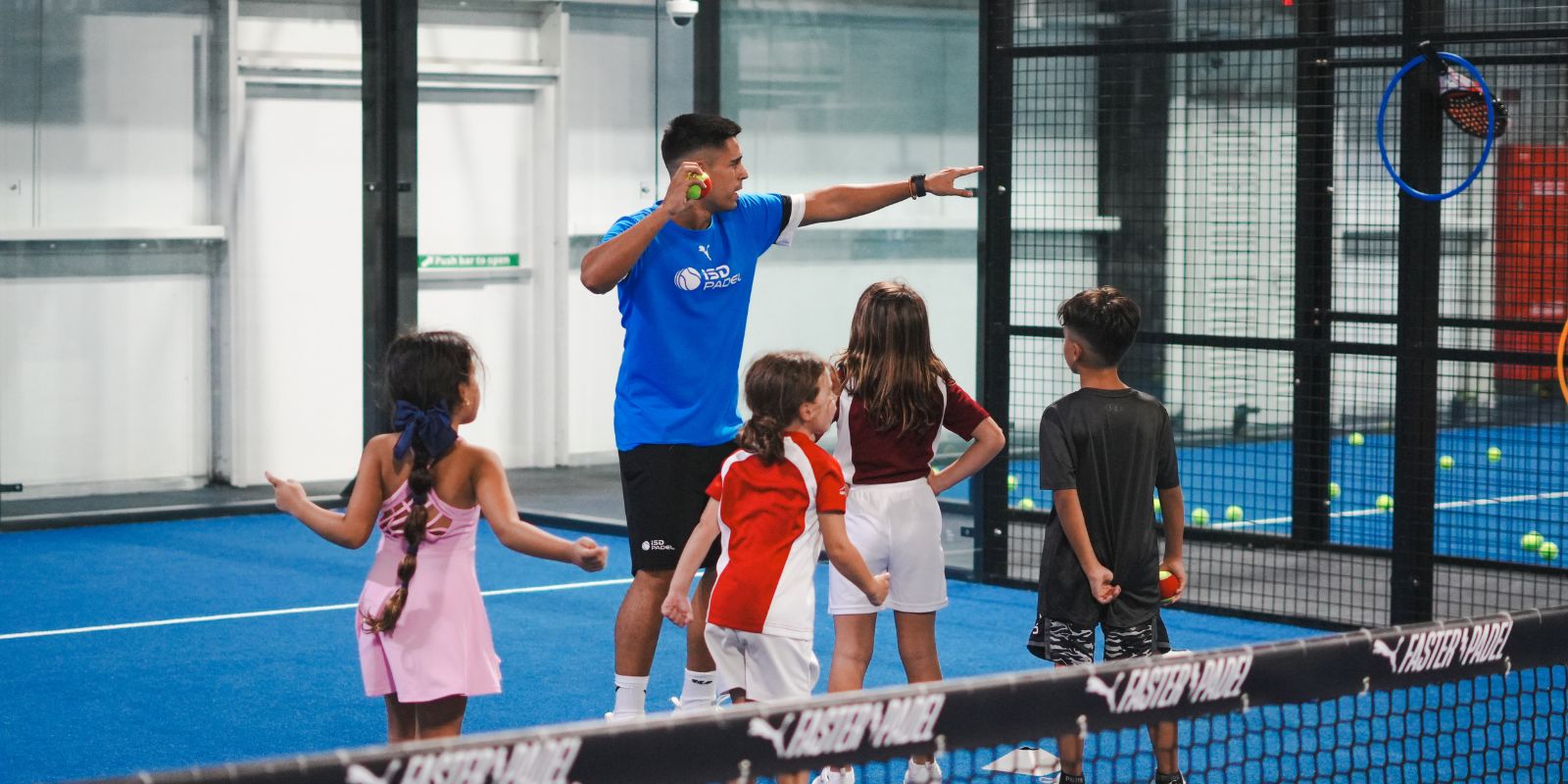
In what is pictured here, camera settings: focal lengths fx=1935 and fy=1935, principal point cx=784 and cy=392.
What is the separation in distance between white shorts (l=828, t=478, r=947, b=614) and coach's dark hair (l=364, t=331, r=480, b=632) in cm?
121

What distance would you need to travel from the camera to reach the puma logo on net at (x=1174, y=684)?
269cm

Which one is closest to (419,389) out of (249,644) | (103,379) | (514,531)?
(514,531)

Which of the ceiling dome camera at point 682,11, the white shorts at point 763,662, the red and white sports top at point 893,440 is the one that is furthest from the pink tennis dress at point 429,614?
the ceiling dome camera at point 682,11

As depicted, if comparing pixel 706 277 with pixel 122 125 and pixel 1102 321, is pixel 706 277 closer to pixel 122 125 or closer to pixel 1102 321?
pixel 1102 321

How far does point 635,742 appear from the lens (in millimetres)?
2293

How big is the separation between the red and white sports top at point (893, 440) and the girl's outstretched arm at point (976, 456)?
25 millimetres

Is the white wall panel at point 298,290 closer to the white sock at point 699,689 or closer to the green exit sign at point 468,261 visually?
the green exit sign at point 468,261

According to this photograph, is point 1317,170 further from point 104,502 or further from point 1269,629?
point 104,502

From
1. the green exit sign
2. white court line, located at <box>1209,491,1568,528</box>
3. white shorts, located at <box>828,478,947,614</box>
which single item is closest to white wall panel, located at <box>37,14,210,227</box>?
the green exit sign

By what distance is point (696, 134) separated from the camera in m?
5.02

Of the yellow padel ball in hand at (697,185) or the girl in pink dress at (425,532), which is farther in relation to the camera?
the yellow padel ball in hand at (697,185)

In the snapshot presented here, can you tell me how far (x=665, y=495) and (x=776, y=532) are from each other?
0.80 meters

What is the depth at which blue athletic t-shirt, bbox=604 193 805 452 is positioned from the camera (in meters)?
5.00

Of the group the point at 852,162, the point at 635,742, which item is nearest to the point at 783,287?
the point at 852,162
